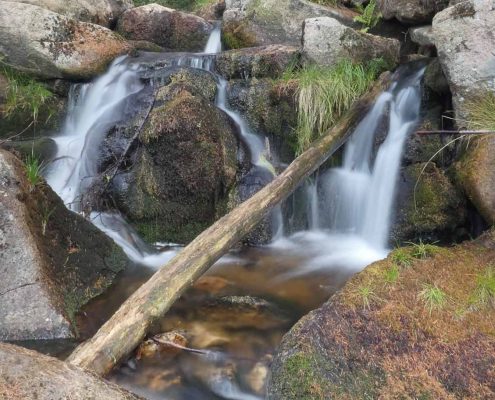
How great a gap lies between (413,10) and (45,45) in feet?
18.5

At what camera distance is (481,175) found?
4.51 m

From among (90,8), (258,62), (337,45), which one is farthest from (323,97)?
(90,8)

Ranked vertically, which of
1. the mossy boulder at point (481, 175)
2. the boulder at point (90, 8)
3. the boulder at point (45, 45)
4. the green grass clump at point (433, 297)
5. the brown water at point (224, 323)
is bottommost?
the brown water at point (224, 323)

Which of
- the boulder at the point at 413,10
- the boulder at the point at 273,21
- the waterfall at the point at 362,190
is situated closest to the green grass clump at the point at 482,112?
the waterfall at the point at 362,190

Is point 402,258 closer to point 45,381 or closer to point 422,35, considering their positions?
point 45,381

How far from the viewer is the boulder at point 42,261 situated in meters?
3.52

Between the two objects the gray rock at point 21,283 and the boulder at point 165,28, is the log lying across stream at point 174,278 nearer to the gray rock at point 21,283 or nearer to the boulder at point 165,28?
the gray rock at point 21,283

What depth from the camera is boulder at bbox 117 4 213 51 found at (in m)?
10.1

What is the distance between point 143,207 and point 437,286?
3584 mm

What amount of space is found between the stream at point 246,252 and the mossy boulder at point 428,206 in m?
0.16

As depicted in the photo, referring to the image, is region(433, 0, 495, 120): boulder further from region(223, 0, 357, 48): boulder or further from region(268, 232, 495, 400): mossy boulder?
region(223, 0, 357, 48): boulder

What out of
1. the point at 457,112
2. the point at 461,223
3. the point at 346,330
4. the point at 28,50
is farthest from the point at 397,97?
the point at 28,50

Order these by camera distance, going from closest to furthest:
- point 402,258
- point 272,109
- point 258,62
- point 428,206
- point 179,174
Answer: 1. point 402,258
2. point 428,206
3. point 179,174
4. point 272,109
5. point 258,62

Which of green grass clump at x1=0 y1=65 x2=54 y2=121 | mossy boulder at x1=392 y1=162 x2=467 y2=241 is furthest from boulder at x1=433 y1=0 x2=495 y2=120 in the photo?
green grass clump at x1=0 y1=65 x2=54 y2=121
